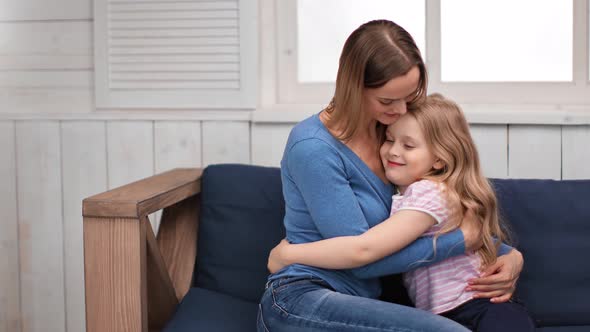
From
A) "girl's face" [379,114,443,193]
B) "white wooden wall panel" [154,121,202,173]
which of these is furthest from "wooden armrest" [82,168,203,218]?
"girl's face" [379,114,443,193]

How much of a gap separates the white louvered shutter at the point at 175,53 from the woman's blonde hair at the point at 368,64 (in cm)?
76

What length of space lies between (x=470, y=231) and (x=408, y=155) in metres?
0.21

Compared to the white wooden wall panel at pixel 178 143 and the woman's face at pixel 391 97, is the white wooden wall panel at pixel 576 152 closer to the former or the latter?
the woman's face at pixel 391 97

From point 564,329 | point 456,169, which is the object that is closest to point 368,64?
point 456,169

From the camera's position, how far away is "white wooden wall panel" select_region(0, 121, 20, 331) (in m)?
2.45

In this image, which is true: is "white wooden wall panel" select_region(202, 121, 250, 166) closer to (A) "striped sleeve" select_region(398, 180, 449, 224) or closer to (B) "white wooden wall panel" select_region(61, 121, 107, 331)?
(B) "white wooden wall panel" select_region(61, 121, 107, 331)

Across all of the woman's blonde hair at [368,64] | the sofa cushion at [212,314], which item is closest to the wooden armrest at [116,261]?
the sofa cushion at [212,314]

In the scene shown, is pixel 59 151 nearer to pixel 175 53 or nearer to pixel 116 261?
pixel 175 53

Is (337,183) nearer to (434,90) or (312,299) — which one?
(312,299)

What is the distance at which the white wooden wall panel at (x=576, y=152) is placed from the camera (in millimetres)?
2174

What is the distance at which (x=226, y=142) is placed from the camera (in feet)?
7.71

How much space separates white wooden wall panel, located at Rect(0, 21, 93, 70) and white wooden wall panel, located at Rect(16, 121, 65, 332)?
0.19 meters

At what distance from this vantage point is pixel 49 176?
8.03 feet

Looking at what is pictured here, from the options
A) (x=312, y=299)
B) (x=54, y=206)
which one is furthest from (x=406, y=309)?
(x=54, y=206)
